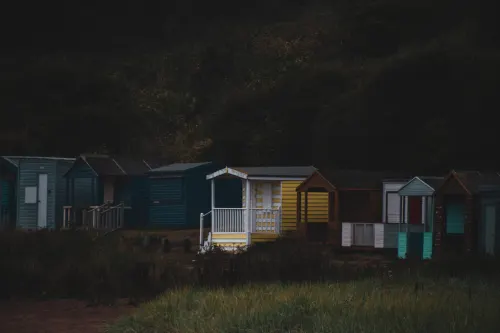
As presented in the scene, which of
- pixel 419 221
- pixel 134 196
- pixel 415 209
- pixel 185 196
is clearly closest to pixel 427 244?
pixel 419 221

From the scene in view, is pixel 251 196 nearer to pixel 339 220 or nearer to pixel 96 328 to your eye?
pixel 339 220

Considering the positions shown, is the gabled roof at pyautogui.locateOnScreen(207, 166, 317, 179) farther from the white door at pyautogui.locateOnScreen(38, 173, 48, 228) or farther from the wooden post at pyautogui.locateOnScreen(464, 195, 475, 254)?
the white door at pyautogui.locateOnScreen(38, 173, 48, 228)

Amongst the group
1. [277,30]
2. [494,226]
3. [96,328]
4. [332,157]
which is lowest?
[96,328]

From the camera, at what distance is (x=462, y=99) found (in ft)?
142

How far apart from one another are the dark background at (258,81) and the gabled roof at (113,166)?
10.8 meters

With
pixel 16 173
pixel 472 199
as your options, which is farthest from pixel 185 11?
pixel 472 199

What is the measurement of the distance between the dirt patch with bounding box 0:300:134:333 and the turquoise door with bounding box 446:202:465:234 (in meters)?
12.5

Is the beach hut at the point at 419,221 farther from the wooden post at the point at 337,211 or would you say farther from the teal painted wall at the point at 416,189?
the wooden post at the point at 337,211

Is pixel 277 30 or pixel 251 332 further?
pixel 277 30

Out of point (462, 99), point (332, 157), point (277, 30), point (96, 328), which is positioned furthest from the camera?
point (277, 30)

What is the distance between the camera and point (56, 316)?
16828 mm

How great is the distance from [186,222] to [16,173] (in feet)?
26.8

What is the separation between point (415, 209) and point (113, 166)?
15.2 meters

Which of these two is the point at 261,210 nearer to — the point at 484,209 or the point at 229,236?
the point at 229,236
